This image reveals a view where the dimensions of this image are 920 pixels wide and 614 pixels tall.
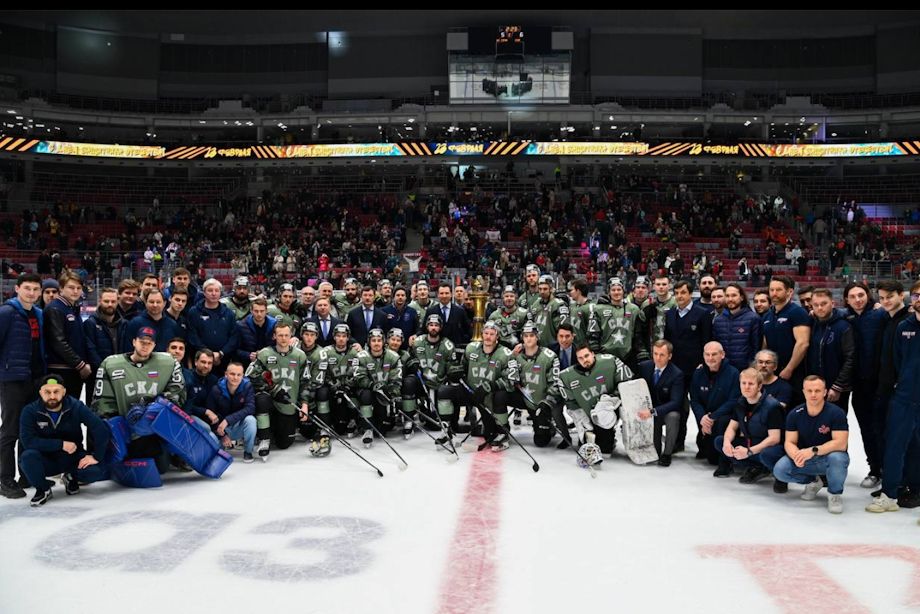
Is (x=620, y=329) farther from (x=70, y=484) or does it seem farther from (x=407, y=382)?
(x=70, y=484)

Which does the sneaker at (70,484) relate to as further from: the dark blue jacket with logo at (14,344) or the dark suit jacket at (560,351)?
the dark suit jacket at (560,351)

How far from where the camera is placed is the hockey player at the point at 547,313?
1030 cm

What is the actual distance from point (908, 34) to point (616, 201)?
61.5ft

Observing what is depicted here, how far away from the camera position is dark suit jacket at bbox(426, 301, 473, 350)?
10.6 m

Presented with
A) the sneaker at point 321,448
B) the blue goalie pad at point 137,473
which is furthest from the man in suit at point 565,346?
the blue goalie pad at point 137,473

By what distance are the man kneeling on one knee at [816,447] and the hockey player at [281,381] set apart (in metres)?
4.78

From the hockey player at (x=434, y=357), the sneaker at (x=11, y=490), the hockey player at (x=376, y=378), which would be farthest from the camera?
the hockey player at (x=434, y=357)

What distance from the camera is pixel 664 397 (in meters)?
8.08

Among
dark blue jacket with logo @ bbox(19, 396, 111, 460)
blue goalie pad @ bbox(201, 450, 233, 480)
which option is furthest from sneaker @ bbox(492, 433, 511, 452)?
dark blue jacket with logo @ bbox(19, 396, 111, 460)

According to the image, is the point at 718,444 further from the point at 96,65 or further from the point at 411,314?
the point at 96,65

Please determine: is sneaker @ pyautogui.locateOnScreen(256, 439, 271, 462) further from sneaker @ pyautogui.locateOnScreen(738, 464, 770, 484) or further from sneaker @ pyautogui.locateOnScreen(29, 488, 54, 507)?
sneaker @ pyautogui.locateOnScreen(738, 464, 770, 484)

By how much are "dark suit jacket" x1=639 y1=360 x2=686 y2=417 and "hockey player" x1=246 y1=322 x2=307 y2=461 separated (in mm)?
3672

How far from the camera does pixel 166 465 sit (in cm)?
720

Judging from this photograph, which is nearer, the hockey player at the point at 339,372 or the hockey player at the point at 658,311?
→ the hockey player at the point at 339,372
